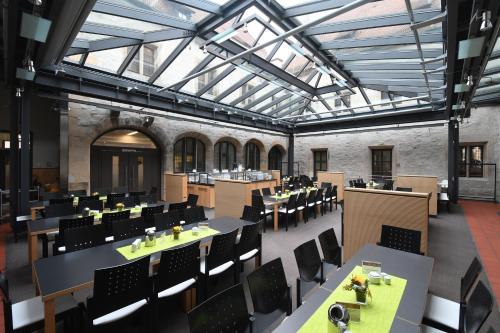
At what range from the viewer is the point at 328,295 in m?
1.96

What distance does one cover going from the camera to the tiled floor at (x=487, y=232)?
160 inches

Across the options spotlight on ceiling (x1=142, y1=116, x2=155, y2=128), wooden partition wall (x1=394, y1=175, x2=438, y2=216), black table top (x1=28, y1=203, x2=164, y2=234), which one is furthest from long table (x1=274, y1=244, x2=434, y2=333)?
spotlight on ceiling (x1=142, y1=116, x2=155, y2=128)

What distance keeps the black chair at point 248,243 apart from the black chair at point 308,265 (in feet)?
2.86

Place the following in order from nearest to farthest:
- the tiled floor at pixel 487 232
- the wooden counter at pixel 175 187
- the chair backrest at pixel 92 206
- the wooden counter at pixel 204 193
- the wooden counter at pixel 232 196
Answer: the tiled floor at pixel 487 232 < the chair backrest at pixel 92 206 < the wooden counter at pixel 232 196 < the wooden counter at pixel 204 193 < the wooden counter at pixel 175 187

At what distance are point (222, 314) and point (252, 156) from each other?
42.8 ft

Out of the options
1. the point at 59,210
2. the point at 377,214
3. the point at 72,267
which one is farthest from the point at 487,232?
the point at 59,210

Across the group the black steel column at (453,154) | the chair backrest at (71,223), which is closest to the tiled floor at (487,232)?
the black steel column at (453,154)

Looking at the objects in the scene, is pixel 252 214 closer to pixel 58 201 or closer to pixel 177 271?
pixel 177 271

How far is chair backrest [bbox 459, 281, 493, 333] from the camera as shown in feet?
5.56

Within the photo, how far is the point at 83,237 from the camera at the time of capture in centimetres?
331

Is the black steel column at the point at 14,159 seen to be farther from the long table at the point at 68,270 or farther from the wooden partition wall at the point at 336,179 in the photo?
the wooden partition wall at the point at 336,179

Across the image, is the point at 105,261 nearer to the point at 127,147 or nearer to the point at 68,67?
the point at 68,67

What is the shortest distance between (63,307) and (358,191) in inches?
170

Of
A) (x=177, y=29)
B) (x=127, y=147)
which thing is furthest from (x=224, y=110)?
(x=177, y=29)
